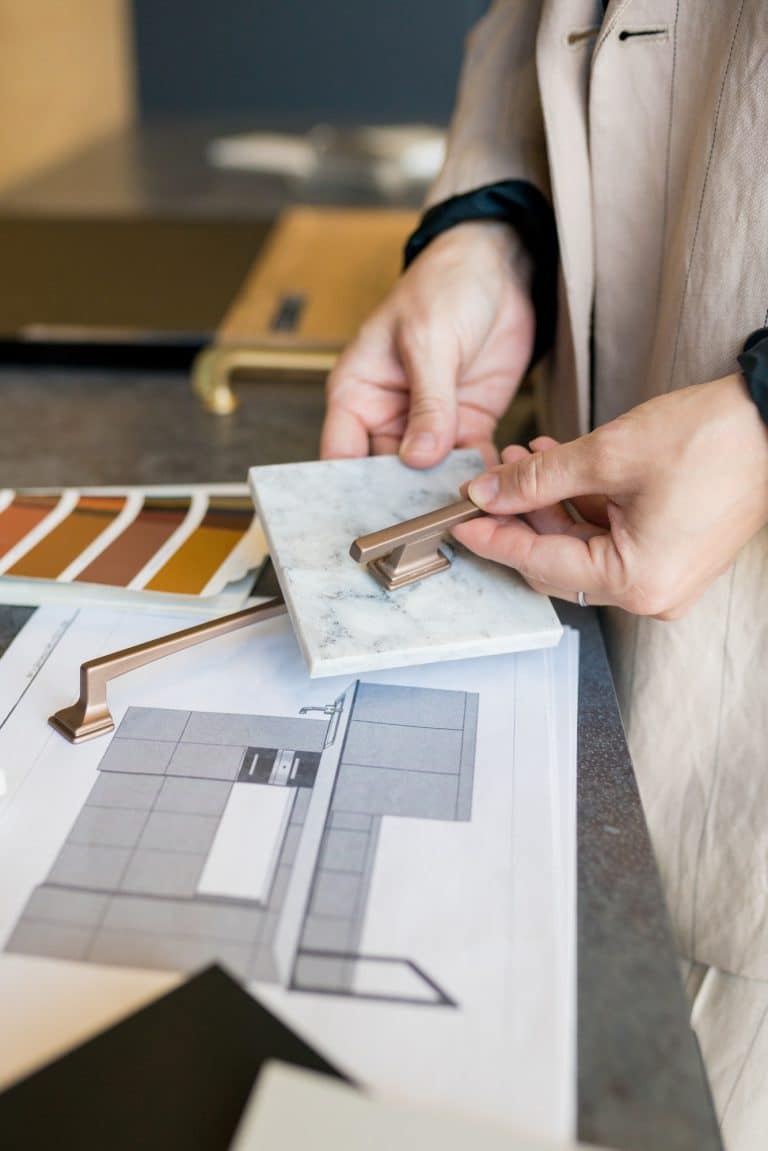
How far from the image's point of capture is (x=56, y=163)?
2434 millimetres

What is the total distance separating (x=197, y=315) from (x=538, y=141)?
1.67 feet

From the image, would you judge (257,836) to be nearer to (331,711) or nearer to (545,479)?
(331,711)

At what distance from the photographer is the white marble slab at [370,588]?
0.57m

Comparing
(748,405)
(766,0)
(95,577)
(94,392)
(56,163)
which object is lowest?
(56,163)

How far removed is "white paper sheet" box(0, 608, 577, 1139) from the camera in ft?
1.30

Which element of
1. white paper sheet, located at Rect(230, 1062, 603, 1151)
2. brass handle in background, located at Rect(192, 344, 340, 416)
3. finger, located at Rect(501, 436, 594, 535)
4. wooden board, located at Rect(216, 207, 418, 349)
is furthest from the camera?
wooden board, located at Rect(216, 207, 418, 349)

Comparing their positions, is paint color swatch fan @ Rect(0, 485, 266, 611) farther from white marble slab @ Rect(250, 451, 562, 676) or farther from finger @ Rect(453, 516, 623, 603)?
finger @ Rect(453, 516, 623, 603)

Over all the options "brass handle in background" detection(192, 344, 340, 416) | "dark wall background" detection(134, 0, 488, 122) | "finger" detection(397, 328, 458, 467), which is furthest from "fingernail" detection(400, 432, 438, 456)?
"dark wall background" detection(134, 0, 488, 122)

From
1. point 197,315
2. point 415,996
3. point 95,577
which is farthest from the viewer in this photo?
point 197,315

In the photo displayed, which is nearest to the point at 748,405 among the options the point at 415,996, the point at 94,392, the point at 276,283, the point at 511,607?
the point at 511,607

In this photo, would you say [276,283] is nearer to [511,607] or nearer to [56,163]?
[511,607]

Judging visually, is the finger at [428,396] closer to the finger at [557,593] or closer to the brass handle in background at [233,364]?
the finger at [557,593]

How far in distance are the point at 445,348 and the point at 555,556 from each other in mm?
283

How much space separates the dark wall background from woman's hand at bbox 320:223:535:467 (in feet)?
8.79
